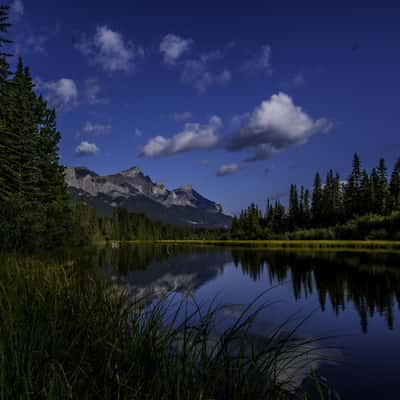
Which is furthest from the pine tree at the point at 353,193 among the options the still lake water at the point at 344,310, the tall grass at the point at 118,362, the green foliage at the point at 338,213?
the tall grass at the point at 118,362

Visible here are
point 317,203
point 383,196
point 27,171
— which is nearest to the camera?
point 27,171

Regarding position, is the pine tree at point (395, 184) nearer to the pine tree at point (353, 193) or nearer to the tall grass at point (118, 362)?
the pine tree at point (353, 193)

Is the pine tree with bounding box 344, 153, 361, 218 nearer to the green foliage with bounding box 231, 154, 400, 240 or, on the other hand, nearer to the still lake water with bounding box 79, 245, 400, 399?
the green foliage with bounding box 231, 154, 400, 240

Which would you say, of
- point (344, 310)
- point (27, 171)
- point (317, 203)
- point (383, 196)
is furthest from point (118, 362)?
point (317, 203)

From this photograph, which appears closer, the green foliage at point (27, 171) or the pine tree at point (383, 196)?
the green foliage at point (27, 171)

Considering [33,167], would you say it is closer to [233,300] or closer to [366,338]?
[233,300]

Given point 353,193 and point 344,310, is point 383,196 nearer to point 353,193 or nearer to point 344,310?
point 353,193

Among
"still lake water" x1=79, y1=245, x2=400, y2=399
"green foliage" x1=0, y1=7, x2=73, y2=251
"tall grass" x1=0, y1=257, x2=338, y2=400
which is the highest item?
"green foliage" x1=0, y1=7, x2=73, y2=251

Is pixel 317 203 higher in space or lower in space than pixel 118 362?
higher

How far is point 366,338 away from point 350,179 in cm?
8067

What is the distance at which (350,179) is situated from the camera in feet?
267

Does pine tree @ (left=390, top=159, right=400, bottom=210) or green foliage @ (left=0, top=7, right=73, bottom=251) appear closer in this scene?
green foliage @ (left=0, top=7, right=73, bottom=251)

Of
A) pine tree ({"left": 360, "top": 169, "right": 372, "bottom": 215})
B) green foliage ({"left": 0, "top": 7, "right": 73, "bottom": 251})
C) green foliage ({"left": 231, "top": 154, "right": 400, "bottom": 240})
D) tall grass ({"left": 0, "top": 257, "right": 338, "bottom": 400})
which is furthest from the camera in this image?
pine tree ({"left": 360, "top": 169, "right": 372, "bottom": 215})

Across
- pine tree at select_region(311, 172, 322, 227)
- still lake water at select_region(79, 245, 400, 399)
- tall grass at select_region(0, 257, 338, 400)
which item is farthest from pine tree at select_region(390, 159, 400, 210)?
tall grass at select_region(0, 257, 338, 400)
